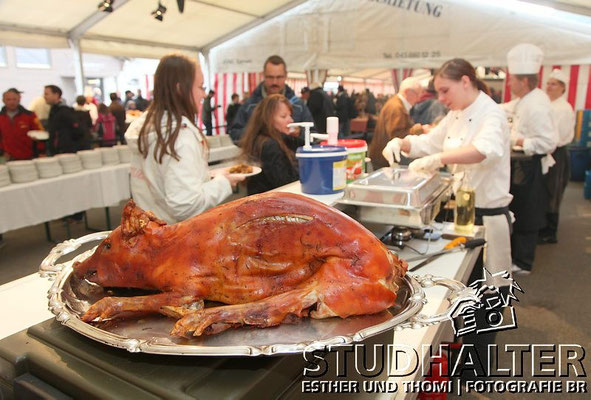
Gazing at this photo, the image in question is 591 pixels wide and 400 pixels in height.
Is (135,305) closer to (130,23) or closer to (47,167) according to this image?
(47,167)

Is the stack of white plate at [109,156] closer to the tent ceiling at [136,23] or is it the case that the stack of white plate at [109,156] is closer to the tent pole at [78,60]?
the tent ceiling at [136,23]

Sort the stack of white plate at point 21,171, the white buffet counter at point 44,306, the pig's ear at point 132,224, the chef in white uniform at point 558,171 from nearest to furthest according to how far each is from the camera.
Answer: the pig's ear at point 132,224
the white buffet counter at point 44,306
the stack of white plate at point 21,171
the chef in white uniform at point 558,171

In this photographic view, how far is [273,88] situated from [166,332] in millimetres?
2882

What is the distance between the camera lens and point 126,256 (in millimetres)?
893

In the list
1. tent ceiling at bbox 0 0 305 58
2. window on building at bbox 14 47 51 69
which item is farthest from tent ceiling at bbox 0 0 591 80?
window on building at bbox 14 47 51 69

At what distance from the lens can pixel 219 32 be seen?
830cm

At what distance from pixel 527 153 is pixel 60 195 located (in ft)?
13.5

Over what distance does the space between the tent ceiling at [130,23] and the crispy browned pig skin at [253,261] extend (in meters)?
6.25

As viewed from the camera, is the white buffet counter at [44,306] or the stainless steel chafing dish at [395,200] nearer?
the white buffet counter at [44,306]

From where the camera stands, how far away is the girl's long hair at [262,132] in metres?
2.56

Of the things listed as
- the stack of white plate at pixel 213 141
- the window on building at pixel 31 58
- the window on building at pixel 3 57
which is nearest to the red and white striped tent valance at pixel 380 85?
the stack of white plate at pixel 213 141

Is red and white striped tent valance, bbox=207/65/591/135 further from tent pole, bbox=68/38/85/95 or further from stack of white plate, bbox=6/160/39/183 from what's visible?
stack of white plate, bbox=6/160/39/183

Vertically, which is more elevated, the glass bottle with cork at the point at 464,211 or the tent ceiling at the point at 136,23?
the tent ceiling at the point at 136,23

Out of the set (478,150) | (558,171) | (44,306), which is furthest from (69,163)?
(558,171)
